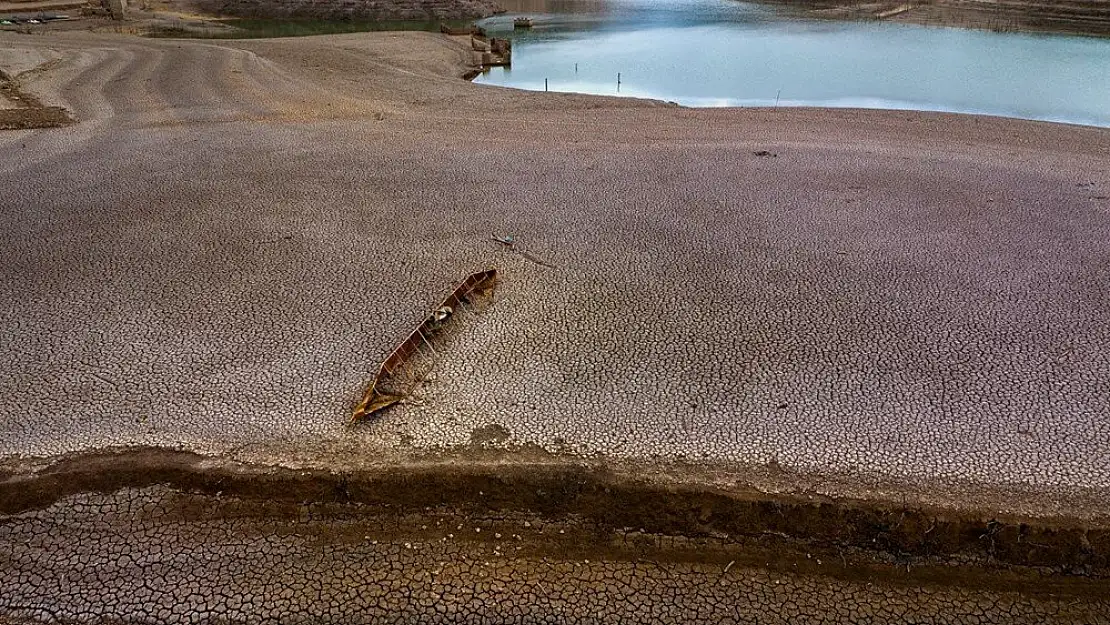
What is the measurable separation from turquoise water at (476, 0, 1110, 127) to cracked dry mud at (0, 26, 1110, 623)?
8008mm

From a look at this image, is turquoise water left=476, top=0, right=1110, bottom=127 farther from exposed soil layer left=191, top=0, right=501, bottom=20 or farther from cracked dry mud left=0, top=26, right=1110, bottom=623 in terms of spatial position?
exposed soil layer left=191, top=0, right=501, bottom=20

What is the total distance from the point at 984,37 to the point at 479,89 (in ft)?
71.8

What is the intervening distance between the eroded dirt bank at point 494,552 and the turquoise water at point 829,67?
1173cm

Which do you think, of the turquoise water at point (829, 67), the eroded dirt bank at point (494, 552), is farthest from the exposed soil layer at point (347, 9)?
the eroded dirt bank at point (494, 552)

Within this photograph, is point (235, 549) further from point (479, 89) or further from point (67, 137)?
point (479, 89)

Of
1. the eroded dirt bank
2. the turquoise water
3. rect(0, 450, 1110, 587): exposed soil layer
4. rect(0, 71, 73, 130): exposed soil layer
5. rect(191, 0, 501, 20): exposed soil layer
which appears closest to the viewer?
A: the eroded dirt bank

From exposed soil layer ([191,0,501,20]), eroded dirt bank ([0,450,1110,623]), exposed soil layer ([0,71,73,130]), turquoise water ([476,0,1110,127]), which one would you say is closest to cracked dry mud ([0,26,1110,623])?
eroded dirt bank ([0,450,1110,623])

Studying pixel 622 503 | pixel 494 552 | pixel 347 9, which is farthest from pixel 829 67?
pixel 347 9

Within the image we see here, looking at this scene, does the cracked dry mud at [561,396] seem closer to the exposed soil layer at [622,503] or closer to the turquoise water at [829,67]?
the exposed soil layer at [622,503]

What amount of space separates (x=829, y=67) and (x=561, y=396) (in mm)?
18139

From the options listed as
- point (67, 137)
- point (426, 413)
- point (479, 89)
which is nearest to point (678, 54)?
point (479, 89)

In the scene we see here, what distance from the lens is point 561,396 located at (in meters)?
3.43

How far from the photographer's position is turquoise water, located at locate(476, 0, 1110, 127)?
13.7 meters

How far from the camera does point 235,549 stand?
104 inches
